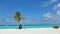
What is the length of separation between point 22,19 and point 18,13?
6.60ft

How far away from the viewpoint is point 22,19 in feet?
127

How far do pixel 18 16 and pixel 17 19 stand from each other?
0.75 meters

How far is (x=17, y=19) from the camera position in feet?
132

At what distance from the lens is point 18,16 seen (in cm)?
3997

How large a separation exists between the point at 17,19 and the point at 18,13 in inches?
57.6

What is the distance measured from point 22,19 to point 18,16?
182cm

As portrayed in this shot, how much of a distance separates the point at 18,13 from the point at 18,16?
28.8 inches

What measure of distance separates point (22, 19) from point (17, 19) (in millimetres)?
1961

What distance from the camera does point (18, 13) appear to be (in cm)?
3972
